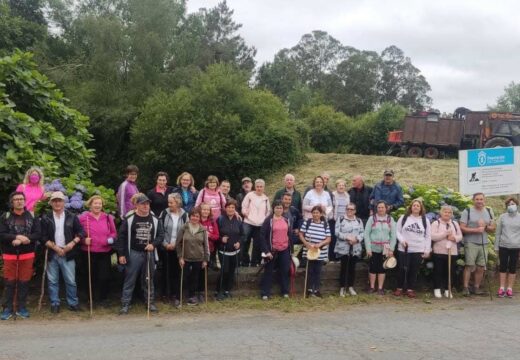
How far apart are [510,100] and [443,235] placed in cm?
7695

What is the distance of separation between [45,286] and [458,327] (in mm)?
5847

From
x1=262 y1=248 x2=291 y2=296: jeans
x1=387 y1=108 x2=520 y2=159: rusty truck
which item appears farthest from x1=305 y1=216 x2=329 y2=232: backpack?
x1=387 y1=108 x2=520 y2=159: rusty truck

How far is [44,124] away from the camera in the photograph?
32.9ft

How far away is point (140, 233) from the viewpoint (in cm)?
745

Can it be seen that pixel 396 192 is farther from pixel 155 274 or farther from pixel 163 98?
pixel 163 98

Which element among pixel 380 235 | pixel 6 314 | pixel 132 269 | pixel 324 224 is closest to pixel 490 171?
pixel 380 235

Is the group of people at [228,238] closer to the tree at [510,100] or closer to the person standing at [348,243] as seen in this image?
the person standing at [348,243]

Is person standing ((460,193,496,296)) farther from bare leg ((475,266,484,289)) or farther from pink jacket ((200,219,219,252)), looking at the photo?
pink jacket ((200,219,219,252))

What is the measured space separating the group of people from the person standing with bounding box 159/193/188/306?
0.02 m

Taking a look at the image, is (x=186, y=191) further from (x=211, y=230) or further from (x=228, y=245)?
(x=228, y=245)

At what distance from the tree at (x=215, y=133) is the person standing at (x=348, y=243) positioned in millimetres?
16738

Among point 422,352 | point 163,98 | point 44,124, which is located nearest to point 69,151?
point 44,124

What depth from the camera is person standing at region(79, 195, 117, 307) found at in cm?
756

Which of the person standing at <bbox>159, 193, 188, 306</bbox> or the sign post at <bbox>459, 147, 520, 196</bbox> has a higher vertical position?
the sign post at <bbox>459, 147, 520, 196</bbox>
